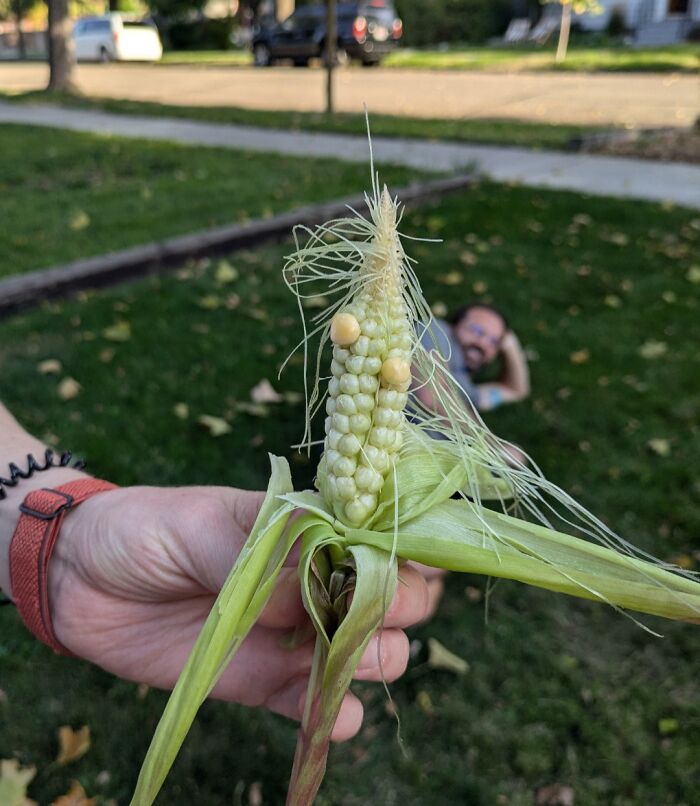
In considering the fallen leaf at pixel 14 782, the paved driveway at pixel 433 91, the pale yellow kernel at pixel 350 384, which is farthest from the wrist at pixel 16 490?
the paved driveway at pixel 433 91

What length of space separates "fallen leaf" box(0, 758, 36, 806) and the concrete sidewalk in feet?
25.4

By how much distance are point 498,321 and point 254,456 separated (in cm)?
169

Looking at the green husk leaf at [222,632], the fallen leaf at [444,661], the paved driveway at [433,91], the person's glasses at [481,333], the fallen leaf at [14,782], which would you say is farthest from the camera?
the paved driveway at [433,91]

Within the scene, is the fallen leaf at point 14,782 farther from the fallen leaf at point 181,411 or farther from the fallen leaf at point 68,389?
the fallen leaf at point 68,389

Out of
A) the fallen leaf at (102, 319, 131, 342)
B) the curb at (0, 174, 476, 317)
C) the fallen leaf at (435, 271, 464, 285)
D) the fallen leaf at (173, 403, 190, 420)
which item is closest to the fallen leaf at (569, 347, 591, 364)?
the fallen leaf at (435, 271, 464, 285)

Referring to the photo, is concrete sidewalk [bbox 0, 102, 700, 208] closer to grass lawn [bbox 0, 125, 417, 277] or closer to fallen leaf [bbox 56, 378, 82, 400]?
grass lawn [bbox 0, 125, 417, 277]

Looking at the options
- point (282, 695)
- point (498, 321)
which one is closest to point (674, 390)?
point (498, 321)

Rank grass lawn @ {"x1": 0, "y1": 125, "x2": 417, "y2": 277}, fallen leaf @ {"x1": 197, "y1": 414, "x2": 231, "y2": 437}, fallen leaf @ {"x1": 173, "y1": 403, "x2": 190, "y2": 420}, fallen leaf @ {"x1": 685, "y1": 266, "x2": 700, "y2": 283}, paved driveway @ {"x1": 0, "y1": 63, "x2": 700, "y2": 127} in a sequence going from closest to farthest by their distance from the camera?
fallen leaf @ {"x1": 197, "y1": 414, "x2": 231, "y2": 437}
fallen leaf @ {"x1": 173, "y1": 403, "x2": 190, "y2": 420}
fallen leaf @ {"x1": 685, "y1": 266, "x2": 700, "y2": 283}
grass lawn @ {"x1": 0, "y1": 125, "x2": 417, "y2": 277}
paved driveway @ {"x1": 0, "y1": 63, "x2": 700, "y2": 127}

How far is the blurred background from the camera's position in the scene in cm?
256

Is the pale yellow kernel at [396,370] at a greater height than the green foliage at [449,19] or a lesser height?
greater

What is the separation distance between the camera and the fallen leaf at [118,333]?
15.6 feet

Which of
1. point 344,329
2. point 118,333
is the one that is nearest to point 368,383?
point 344,329

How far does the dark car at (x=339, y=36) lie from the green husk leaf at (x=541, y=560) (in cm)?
2766

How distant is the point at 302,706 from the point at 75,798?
1.06 metres
